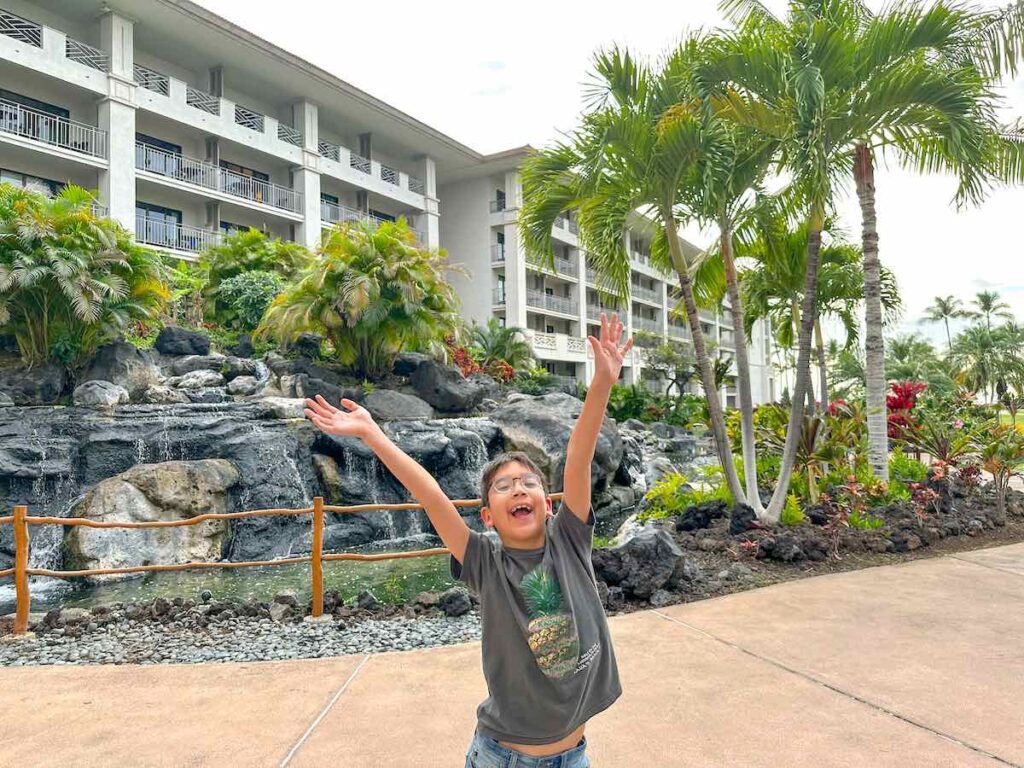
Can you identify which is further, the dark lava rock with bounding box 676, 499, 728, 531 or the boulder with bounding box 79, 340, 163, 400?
the boulder with bounding box 79, 340, 163, 400

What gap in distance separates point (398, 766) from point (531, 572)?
1687 millimetres

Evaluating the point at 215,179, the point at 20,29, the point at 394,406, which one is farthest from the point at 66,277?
the point at 215,179

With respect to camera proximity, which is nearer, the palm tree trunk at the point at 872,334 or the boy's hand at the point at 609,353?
the boy's hand at the point at 609,353

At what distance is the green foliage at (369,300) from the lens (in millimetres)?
16875

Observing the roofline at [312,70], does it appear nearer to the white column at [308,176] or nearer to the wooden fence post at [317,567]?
the white column at [308,176]

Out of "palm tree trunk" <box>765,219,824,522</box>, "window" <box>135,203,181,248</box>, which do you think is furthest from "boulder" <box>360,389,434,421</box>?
"window" <box>135,203,181,248</box>

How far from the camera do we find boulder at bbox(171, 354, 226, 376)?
1577 cm

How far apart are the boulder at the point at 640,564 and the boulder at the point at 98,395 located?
11020 millimetres

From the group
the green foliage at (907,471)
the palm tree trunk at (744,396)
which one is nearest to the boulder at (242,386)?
the palm tree trunk at (744,396)

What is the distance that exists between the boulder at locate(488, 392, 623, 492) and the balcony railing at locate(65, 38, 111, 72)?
16.5 meters

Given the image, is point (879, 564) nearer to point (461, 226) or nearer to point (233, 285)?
point (233, 285)

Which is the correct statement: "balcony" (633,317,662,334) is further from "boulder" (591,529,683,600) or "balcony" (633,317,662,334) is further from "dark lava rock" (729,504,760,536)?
"boulder" (591,529,683,600)

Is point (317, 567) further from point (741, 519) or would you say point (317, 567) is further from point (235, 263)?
point (235, 263)

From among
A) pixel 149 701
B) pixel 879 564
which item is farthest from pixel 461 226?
pixel 149 701
